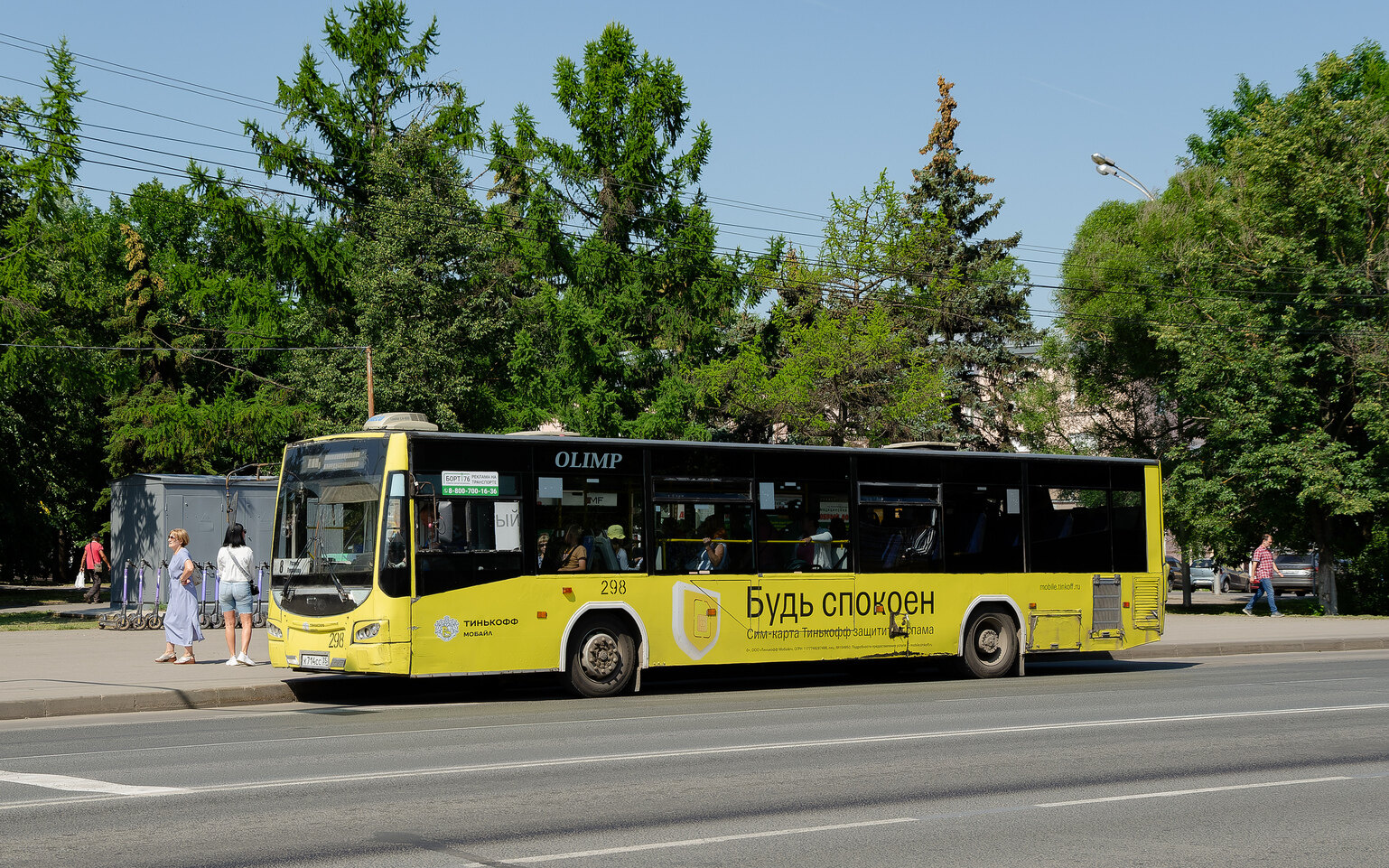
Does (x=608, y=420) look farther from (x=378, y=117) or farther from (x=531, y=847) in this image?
(x=531, y=847)

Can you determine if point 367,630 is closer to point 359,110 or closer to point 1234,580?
point 359,110

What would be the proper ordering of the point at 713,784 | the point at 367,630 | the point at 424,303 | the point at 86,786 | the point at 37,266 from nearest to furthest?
the point at 86,786, the point at 713,784, the point at 367,630, the point at 37,266, the point at 424,303

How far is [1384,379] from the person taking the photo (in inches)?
1335

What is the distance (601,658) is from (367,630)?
289 centimetres

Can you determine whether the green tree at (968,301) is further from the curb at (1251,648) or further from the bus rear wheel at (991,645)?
the bus rear wheel at (991,645)

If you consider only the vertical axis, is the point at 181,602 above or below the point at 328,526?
below

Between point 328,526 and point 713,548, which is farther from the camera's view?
point 713,548

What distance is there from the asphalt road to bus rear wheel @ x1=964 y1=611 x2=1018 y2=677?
3409 millimetres

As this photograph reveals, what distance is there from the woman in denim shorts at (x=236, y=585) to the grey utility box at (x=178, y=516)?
36.3ft

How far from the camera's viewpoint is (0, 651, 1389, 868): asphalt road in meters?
6.91

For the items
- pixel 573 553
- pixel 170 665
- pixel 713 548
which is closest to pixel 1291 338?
pixel 713 548

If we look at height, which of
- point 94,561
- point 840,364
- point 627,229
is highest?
point 627,229

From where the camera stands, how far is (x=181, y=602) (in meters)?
17.6

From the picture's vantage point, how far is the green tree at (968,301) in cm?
5219
